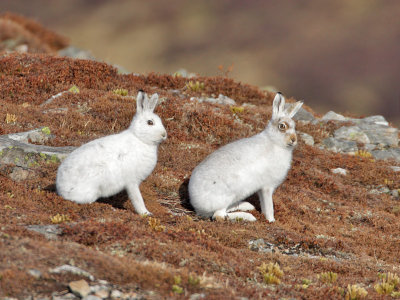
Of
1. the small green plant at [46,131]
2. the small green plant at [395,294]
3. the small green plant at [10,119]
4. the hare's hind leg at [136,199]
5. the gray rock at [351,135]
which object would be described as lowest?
the small green plant at [395,294]

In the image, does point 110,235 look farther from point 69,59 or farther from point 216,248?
point 69,59

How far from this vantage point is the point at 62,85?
2056cm

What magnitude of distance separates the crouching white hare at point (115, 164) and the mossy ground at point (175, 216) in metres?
0.35

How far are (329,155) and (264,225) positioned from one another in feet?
29.3

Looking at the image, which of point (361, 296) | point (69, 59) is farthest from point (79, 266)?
point (69, 59)

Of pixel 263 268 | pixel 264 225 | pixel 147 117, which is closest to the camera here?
pixel 263 268

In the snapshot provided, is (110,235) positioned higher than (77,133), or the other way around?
(77,133)

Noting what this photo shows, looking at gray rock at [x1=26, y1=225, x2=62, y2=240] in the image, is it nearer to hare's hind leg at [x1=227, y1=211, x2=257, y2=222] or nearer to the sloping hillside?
the sloping hillside

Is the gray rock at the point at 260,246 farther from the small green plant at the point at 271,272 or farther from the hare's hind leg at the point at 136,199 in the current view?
the hare's hind leg at the point at 136,199

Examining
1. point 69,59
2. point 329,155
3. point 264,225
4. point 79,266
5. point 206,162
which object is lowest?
point 79,266

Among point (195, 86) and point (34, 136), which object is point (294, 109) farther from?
point (195, 86)

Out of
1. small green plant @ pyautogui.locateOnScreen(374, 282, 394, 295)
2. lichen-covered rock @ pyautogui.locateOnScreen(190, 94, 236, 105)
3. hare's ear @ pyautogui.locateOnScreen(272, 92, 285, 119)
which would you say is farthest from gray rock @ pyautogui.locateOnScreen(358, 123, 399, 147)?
small green plant @ pyautogui.locateOnScreen(374, 282, 394, 295)

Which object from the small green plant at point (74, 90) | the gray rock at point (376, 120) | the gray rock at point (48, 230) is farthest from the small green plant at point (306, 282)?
the gray rock at point (376, 120)

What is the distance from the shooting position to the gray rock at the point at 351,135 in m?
21.8
